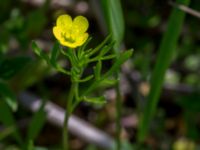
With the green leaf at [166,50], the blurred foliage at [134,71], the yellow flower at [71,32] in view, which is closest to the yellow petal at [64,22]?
the yellow flower at [71,32]

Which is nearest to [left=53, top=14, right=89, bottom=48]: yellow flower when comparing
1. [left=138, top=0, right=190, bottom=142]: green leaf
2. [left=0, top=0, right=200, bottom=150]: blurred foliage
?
[left=138, top=0, right=190, bottom=142]: green leaf

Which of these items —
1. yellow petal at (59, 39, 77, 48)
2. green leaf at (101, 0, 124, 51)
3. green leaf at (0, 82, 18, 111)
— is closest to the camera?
yellow petal at (59, 39, 77, 48)

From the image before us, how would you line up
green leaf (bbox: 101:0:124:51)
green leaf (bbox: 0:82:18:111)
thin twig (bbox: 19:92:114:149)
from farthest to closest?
1. thin twig (bbox: 19:92:114:149)
2. green leaf (bbox: 0:82:18:111)
3. green leaf (bbox: 101:0:124:51)

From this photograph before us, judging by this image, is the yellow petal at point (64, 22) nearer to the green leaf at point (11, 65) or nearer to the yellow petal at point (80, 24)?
the yellow petal at point (80, 24)

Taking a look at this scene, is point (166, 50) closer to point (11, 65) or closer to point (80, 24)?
point (80, 24)

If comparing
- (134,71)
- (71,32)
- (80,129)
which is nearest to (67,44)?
(71,32)

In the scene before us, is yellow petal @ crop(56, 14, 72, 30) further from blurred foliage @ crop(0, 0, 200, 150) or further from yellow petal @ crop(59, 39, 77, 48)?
blurred foliage @ crop(0, 0, 200, 150)
